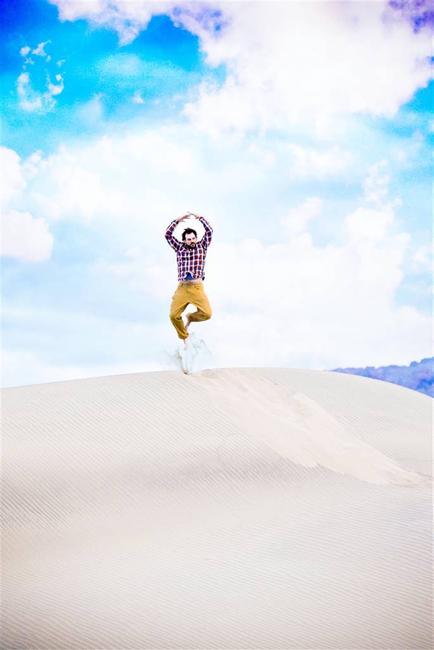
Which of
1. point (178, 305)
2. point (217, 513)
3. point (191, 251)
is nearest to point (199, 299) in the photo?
point (178, 305)

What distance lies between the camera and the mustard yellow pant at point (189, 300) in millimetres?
10023

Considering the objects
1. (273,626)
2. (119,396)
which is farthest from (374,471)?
(273,626)

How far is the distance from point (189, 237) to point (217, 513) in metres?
3.29

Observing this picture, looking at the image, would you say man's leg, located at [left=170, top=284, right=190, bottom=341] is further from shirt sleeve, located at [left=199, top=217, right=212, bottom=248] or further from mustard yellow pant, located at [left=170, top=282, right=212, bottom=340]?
shirt sleeve, located at [left=199, top=217, right=212, bottom=248]

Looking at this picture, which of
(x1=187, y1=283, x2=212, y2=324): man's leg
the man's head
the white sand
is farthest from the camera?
(x1=187, y1=283, x2=212, y2=324): man's leg

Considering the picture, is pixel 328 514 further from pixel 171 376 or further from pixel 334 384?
pixel 334 384

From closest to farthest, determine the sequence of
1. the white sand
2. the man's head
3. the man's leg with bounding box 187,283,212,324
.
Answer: the white sand
the man's head
the man's leg with bounding box 187,283,212,324

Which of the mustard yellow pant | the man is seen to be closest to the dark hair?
the man

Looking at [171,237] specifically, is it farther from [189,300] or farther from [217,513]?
[217,513]

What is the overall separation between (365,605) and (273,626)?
0.73 metres

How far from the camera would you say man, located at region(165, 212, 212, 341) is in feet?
32.4

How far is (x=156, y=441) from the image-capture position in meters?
9.59

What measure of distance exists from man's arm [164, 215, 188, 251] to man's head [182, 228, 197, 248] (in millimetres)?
92

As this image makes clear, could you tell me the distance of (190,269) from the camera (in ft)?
32.7
